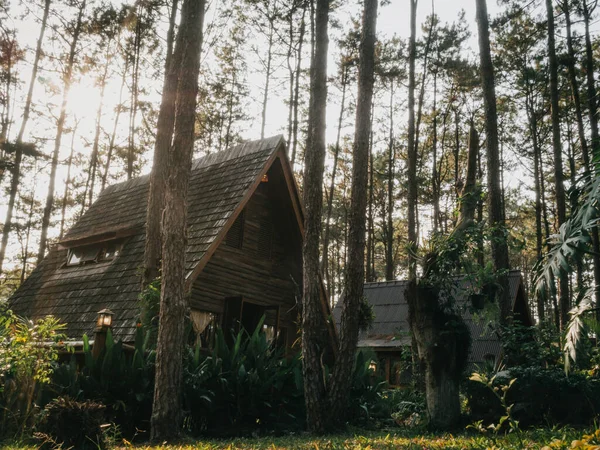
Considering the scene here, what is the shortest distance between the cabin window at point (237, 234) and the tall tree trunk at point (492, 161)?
6.22 metres

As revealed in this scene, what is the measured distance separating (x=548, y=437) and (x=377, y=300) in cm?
1709

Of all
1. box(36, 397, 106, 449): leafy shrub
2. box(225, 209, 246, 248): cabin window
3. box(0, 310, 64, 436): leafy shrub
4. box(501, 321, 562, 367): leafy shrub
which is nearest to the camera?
box(36, 397, 106, 449): leafy shrub

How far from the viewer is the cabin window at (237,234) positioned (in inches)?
545

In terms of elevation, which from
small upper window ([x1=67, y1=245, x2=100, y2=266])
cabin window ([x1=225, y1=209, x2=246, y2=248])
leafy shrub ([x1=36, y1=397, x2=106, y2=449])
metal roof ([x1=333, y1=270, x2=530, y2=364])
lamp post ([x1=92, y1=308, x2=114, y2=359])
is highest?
cabin window ([x1=225, y1=209, x2=246, y2=248])

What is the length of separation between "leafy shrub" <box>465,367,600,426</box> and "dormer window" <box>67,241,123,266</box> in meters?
10.6

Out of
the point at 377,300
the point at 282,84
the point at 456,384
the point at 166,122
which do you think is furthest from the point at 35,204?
the point at 456,384

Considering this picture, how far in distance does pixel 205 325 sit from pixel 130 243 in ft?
11.8

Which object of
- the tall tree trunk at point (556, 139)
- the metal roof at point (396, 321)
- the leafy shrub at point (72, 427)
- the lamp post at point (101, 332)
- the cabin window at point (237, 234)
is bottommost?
the leafy shrub at point (72, 427)

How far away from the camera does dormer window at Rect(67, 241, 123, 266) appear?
14.9m

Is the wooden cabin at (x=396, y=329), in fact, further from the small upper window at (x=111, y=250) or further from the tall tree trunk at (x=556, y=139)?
the small upper window at (x=111, y=250)

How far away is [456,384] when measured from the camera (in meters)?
7.83

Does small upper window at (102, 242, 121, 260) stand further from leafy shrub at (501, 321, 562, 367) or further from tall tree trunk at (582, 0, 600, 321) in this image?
tall tree trunk at (582, 0, 600, 321)

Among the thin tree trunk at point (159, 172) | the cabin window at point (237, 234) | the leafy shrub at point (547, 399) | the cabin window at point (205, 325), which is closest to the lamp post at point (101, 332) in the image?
the thin tree trunk at point (159, 172)

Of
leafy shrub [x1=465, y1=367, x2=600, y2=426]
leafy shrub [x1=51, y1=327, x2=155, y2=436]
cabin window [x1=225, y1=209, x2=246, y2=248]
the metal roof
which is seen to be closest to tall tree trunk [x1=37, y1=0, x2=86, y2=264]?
cabin window [x1=225, y1=209, x2=246, y2=248]
